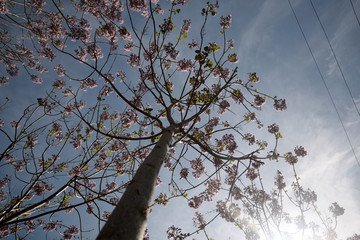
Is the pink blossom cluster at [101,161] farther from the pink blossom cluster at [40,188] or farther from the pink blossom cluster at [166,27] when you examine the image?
the pink blossom cluster at [166,27]

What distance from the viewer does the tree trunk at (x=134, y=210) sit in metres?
1.29

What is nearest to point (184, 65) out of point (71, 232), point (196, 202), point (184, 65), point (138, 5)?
point (184, 65)

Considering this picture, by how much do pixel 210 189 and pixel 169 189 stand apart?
168cm

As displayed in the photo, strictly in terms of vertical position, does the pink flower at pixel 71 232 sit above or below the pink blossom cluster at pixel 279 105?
below

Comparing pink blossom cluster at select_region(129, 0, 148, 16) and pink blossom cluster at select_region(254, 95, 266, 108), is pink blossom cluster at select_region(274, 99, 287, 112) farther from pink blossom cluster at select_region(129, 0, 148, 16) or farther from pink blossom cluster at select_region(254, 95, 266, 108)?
pink blossom cluster at select_region(129, 0, 148, 16)

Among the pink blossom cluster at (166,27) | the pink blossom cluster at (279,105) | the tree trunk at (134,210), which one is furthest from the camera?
the pink blossom cluster at (279,105)

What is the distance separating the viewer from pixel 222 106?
564 cm

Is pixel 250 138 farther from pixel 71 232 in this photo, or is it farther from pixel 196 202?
pixel 71 232

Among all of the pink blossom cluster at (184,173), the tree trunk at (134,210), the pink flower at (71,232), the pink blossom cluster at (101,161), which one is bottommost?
the tree trunk at (134,210)

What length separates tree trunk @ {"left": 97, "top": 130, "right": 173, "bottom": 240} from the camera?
1285 millimetres

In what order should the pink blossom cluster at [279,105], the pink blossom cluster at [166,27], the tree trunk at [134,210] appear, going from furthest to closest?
1. the pink blossom cluster at [279,105]
2. the pink blossom cluster at [166,27]
3. the tree trunk at [134,210]

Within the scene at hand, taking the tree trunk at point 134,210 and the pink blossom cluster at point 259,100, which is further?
the pink blossom cluster at point 259,100

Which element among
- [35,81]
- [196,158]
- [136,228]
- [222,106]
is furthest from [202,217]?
[35,81]

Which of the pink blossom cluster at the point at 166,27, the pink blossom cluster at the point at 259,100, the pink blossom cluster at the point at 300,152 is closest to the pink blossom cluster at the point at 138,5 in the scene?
the pink blossom cluster at the point at 166,27
